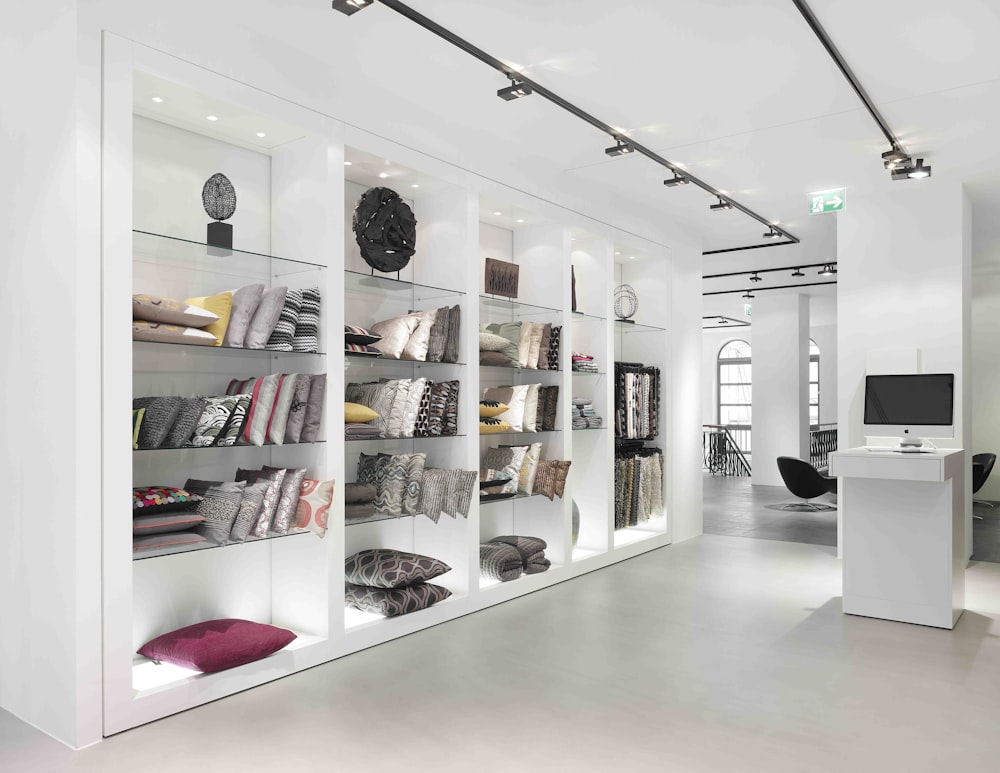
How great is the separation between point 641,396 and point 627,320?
2.15 feet

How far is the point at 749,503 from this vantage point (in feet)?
31.2

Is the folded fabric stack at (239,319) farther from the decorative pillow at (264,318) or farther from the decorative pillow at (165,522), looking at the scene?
the decorative pillow at (165,522)

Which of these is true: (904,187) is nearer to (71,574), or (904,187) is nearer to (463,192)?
(463,192)

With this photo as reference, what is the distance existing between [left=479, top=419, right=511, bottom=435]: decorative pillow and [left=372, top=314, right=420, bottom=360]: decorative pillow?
0.84m

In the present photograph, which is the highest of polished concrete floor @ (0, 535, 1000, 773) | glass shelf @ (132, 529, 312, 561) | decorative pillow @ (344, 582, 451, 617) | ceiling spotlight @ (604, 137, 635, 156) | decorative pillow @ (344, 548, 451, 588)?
ceiling spotlight @ (604, 137, 635, 156)

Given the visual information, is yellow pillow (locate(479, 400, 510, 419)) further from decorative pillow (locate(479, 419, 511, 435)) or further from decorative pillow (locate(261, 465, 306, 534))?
decorative pillow (locate(261, 465, 306, 534))

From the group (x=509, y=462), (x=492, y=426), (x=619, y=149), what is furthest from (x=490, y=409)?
(x=619, y=149)

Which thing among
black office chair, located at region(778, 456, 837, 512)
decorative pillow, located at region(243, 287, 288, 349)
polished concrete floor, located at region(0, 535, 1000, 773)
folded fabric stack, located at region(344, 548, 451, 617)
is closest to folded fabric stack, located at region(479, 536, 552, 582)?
polished concrete floor, located at region(0, 535, 1000, 773)

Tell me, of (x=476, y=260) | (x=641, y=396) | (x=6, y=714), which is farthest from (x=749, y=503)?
(x=6, y=714)

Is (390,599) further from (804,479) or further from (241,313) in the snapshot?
(804,479)

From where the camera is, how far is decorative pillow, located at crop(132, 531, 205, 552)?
3.04 metres

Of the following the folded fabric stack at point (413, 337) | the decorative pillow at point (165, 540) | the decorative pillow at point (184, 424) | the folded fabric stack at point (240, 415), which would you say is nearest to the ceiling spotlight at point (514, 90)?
the folded fabric stack at point (413, 337)

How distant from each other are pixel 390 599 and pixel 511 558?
108cm

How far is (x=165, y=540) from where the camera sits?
3111mm
